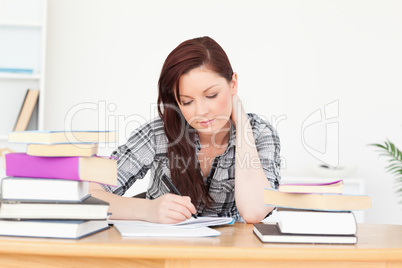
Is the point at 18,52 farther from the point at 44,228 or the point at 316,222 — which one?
the point at 316,222

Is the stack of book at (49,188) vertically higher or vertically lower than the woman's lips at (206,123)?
lower

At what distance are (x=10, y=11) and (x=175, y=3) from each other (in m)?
1.23

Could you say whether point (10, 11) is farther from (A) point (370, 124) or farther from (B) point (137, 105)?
(A) point (370, 124)

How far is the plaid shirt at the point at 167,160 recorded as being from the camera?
182 cm

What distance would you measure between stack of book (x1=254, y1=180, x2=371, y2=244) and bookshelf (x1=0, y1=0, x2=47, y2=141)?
8.63ft

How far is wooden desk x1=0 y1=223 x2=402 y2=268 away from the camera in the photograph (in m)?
0.96

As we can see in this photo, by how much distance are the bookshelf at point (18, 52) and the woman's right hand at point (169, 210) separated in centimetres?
225

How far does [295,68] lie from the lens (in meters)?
3.74

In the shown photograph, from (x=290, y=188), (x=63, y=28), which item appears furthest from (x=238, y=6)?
(x=290, y=188)

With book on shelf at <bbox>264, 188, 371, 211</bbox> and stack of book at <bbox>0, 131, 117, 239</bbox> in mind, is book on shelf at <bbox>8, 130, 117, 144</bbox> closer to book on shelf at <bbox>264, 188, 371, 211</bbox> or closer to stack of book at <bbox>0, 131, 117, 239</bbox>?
stack of book at <bbox>0, 131, 117, 239</bbox>

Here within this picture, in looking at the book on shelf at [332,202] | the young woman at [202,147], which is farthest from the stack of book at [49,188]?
the book on shelf at [332,202]

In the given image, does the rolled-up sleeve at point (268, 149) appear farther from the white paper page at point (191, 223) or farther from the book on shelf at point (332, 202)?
the book on shelf at point (332, 202)

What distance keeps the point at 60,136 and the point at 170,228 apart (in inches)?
14.1

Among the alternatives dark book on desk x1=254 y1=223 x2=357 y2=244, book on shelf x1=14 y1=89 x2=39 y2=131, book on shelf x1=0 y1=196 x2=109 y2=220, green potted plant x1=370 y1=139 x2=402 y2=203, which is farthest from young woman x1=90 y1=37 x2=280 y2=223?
book on shelf x1=14 y1=89 x2=39 y2=131
